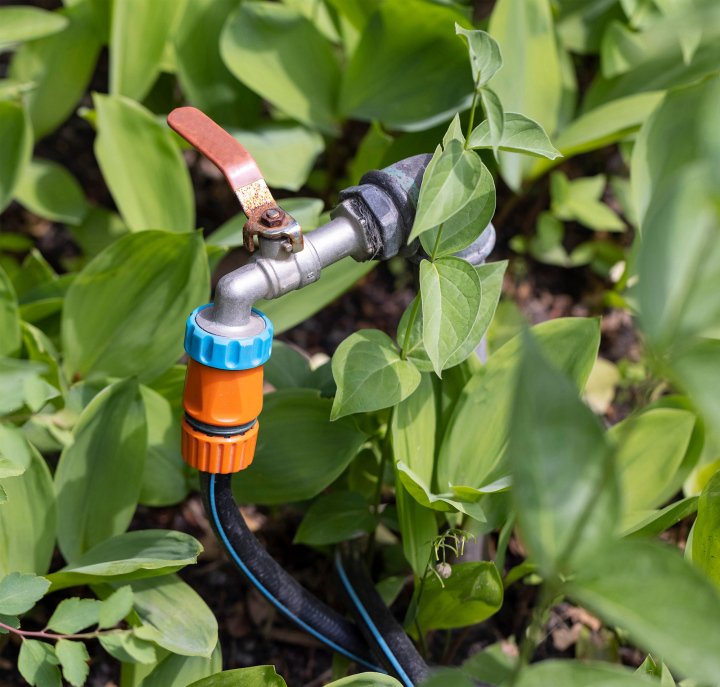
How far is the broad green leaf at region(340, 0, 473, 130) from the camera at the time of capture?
3.73 feet

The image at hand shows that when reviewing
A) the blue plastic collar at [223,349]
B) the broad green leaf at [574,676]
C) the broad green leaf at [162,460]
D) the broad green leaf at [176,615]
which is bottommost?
the broad green leaf at [176,615]

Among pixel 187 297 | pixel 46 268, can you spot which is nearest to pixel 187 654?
pixel 187 297

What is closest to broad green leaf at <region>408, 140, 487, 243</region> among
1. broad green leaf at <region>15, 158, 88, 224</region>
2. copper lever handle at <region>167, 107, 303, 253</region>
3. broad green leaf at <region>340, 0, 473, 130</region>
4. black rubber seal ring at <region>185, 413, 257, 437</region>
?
copper lever handle at <region>167, 107, 303, 253</region>

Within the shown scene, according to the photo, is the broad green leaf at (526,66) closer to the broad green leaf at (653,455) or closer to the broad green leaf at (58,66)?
the broad green leaf at (653,455)

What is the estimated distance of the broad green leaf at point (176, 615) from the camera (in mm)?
705

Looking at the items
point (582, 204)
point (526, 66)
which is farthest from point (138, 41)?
point (582, 204)

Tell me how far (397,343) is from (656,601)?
64 cm

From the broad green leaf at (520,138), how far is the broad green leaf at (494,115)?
47 millimetres

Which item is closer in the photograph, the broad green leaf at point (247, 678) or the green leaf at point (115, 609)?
the green leaf at point (115, 609)

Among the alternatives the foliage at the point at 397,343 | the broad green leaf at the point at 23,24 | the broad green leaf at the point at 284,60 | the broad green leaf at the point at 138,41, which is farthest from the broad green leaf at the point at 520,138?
the broad green leaf at the point at 23,24

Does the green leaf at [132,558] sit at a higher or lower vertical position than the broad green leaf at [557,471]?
lower

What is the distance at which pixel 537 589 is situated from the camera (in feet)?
3.31

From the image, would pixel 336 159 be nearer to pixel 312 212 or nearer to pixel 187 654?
pixel 312 212

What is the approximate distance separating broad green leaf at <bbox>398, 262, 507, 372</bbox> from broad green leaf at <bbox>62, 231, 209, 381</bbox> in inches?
12.0
